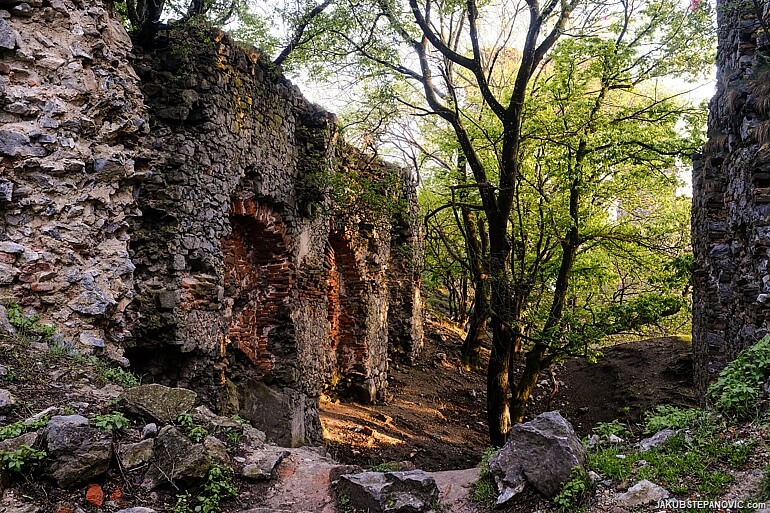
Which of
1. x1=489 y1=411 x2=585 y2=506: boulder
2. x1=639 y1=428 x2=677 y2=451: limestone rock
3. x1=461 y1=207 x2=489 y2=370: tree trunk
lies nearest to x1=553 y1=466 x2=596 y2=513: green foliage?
x1=489 y1=411 x2=585 y2=506: boulder

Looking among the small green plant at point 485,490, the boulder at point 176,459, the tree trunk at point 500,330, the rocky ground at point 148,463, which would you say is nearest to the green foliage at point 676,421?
the rocky ground at point 148,463

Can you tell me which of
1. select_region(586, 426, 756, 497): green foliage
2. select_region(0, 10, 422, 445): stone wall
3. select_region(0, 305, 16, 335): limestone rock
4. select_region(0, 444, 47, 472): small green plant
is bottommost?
select_region(0, 444, 47, 472): small green plant

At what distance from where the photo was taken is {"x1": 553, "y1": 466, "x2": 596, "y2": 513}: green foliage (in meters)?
3.31

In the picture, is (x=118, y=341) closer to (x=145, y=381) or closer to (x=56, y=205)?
(x=56, y=205)

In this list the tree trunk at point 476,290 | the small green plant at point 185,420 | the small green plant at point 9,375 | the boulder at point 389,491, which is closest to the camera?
the small green plant at point 9,375

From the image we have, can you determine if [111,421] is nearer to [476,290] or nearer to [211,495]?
[211,495]

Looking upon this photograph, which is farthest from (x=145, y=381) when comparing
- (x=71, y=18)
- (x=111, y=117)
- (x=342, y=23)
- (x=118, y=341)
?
(x=342, y=23)

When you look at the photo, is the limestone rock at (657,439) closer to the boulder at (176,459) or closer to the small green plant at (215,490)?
the small green plant at (215,490)

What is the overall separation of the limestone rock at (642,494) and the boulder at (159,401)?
2.76 m

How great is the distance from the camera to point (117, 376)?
4.25 m

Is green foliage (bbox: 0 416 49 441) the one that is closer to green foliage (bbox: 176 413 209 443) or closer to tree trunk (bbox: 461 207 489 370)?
green foliage (bbox: 176 413 209 443)

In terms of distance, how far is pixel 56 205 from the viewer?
425 cm

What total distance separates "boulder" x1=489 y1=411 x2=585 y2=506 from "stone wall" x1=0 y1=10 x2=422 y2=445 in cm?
316

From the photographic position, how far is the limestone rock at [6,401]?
3.18m
